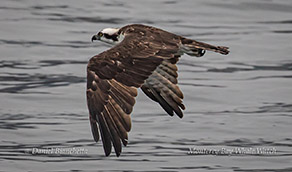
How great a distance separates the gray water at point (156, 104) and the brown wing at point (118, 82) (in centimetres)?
184

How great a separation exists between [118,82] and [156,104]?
16.1 feet

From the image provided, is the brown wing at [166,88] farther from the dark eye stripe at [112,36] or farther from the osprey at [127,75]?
the dark eye stripe at [112,36]

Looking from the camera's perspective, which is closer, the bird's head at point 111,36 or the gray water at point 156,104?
the bird's head at point 111,36

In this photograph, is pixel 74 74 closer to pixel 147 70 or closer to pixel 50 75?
pixel 50 75

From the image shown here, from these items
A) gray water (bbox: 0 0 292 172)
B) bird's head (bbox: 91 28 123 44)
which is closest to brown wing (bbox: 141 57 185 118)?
bird's head (bbox: 91 28 123 44)

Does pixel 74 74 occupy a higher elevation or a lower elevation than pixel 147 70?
lower

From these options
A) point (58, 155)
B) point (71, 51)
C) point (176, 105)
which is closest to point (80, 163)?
point (58, 155)

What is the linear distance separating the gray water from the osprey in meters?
1.23

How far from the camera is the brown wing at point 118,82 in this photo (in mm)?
10211

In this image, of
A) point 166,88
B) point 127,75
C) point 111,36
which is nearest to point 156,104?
point 111,36

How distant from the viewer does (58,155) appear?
13.1m

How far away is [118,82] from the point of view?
10742 mm

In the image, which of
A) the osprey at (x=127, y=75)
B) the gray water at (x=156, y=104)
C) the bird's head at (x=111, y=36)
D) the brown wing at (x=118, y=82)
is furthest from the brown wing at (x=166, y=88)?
the gray water at (x=156, y=104)

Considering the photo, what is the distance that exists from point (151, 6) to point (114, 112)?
11766 mm
